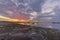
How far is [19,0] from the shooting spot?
3533mm

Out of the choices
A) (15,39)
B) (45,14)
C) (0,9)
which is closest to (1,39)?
(15,39)

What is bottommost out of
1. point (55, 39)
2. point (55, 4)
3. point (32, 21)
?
point (55, 39)

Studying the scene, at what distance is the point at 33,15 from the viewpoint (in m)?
3.55

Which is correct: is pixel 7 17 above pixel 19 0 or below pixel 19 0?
below

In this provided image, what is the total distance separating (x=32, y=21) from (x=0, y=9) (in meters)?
0.50

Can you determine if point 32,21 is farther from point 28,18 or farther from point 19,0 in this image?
point 19,0

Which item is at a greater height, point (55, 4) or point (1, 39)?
point (55, 4)

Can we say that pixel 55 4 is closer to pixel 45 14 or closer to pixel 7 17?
pixel 45 14

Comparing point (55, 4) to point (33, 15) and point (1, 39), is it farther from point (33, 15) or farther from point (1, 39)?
point (1, 39)

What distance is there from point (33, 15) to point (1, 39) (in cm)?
58

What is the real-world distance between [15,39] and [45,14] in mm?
572

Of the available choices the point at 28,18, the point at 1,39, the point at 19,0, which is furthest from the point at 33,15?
the point at 1,39

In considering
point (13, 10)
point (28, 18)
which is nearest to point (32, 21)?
point (28, 18)

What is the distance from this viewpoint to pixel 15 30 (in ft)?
11.5
